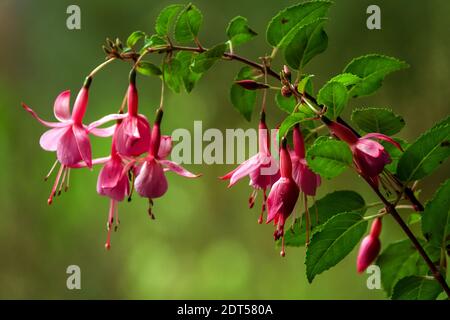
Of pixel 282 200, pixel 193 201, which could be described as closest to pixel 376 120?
pixel 282 200

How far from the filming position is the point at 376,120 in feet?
1.55

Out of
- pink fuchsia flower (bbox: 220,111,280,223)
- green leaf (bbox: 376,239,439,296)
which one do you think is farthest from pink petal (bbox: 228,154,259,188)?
green leaf (bbox: 376,239,439,296)

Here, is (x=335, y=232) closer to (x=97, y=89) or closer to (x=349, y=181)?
(x=349, y=181)

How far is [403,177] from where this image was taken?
17.0 inches

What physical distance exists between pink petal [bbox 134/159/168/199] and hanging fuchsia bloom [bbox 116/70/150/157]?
15mm

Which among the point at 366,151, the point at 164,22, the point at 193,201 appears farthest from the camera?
the point at 193,201

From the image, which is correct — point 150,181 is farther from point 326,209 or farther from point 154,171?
point 326,209

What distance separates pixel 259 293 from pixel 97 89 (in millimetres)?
679

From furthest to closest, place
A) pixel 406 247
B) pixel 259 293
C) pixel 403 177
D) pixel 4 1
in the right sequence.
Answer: pixel 4 1 → pixel 259 293 → pixel 406 247 → pixel 403 177

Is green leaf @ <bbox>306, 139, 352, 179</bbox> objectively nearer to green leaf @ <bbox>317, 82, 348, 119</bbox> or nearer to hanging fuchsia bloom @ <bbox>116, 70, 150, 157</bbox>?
green leaf @ <bbox>317, 82, 348, 119</bbox>

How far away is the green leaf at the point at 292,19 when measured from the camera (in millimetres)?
464

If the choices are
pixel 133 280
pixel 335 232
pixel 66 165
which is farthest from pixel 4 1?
pixel 335 232

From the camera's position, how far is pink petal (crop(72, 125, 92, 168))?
16.7 inches

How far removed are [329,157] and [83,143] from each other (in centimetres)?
19
